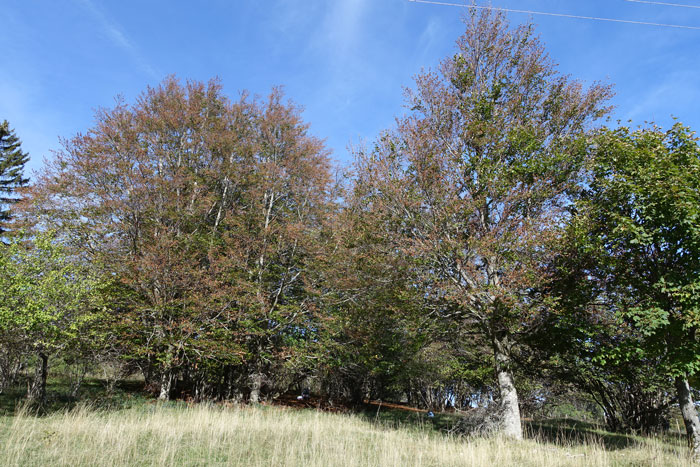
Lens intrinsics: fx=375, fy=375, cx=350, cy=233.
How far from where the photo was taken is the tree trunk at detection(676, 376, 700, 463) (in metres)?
7.49

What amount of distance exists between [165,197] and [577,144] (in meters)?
14.2

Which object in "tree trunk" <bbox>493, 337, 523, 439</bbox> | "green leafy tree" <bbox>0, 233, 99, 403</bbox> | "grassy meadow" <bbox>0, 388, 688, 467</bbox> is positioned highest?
"green leafy tree" <bbox>0, 233, 99, 403</bbox>

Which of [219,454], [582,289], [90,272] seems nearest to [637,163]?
[582,289]

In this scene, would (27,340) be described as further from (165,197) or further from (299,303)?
(299,303)

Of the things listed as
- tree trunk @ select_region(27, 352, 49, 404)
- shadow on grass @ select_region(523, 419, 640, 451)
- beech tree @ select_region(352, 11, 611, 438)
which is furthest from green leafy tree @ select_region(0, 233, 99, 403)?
shadow on grass @ select_region(523, 419, 640, 451)

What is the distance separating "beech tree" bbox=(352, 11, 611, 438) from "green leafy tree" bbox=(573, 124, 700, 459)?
107 centimetres

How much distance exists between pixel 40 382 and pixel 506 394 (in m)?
14.1

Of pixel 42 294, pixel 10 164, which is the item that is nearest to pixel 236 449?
pixel 42 294

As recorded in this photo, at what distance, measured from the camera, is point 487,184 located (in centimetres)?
1027

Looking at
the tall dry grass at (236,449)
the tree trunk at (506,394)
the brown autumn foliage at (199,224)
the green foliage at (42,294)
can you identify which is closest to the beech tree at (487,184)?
the tree trunk at (506,394)

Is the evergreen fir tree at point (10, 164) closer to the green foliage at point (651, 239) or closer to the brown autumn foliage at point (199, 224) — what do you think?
the brown autumn foliage at point (199, 224)

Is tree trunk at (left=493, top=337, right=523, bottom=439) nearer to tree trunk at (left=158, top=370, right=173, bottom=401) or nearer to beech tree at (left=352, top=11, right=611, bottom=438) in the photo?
beech tree at (left=352, top=11, right=611, bottom=438)

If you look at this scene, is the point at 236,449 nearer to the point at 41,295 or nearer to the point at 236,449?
the point at 236,449

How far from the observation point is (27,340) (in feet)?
32.0
